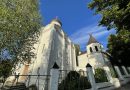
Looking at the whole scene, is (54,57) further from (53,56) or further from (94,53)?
(94,53)

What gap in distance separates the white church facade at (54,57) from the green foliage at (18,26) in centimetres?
411

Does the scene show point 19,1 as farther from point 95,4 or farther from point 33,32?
point 95,4

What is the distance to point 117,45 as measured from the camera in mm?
26578

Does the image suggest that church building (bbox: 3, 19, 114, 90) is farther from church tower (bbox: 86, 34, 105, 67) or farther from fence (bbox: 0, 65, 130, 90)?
fence (bbox: 0, 65, 130, 90)

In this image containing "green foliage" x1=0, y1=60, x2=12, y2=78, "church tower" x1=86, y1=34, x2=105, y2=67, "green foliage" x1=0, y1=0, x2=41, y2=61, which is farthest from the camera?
"church tower" x1=86, y1=34, x2=105, y2=67

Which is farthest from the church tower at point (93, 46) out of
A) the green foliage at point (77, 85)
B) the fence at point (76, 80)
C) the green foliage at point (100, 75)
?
the green foliage at point (77, 85)

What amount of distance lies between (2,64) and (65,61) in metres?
13.9

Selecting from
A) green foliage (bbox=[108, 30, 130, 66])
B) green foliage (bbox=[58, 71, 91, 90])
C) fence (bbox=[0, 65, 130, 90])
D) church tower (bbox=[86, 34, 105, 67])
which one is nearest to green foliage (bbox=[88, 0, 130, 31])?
fence (bbox=[0, 65, 130, 90])

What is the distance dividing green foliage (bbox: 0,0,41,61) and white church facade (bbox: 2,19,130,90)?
4111 millimetres

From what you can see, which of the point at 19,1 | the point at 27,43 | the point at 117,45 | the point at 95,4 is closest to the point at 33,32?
the point at 27,43

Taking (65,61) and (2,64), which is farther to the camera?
(65,61)

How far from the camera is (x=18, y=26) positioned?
13.9m

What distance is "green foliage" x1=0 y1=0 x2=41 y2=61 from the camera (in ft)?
42.9

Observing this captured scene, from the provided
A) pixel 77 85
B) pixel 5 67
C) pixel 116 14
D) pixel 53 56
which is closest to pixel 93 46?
pixel 53 56
